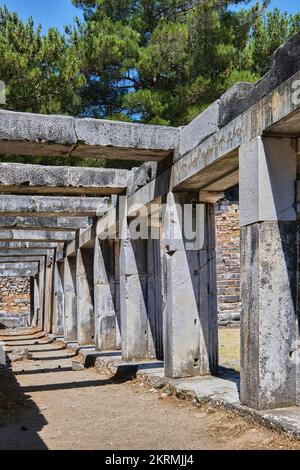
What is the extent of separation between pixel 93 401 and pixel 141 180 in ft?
11.2

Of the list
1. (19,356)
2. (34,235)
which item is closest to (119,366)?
(19,356)

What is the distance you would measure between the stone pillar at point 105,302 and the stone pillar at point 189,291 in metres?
4.36

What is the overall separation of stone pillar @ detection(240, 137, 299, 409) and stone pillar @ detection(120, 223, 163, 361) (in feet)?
14.6

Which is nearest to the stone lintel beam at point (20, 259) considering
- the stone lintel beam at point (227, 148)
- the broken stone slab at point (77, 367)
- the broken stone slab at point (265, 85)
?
the broken stone slab at point (77, 367)

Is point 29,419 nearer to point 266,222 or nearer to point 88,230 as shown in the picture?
point 266,222

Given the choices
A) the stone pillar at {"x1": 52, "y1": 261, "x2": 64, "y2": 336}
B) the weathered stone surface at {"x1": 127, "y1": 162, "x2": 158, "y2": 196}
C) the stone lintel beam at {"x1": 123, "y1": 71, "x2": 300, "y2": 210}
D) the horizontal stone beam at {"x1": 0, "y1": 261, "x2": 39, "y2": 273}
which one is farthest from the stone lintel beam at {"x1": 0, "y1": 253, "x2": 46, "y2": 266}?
the stone lintel beam at {"x1": 123, "y1": 71, "x2": 300, "y2": 210}

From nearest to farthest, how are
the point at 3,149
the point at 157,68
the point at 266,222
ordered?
the point at 266,222, the point at 3,149, the point at 157,68

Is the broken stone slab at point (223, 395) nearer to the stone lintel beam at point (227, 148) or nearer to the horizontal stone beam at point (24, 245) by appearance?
the stone lintel beam at point (227, 148)

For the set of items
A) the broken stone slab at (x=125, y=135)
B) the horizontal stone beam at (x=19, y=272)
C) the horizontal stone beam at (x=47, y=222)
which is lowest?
the horizontal stone beam at (x=19, y=272)

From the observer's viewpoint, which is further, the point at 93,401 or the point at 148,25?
the point at 148,25

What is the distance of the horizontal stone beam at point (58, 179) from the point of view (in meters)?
9.05

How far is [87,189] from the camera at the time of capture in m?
9.66

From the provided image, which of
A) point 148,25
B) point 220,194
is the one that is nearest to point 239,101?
point 220,194

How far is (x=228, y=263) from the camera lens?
670 inches
